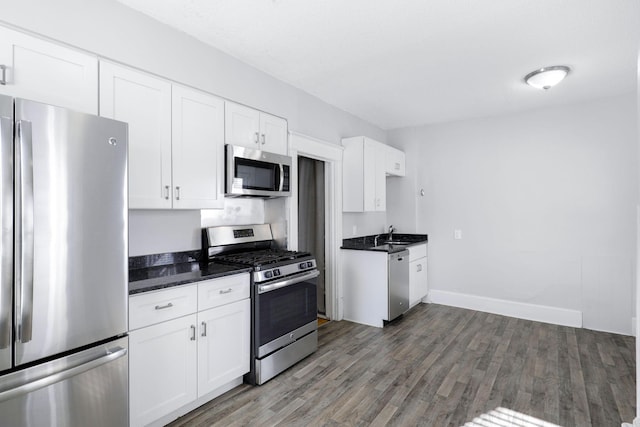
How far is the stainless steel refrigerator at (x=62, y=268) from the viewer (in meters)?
1.32

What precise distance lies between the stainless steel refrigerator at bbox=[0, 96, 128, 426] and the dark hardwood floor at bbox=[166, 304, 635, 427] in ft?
2.98

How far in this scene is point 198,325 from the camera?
2.23 m

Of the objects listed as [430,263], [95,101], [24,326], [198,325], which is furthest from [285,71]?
[430,263]

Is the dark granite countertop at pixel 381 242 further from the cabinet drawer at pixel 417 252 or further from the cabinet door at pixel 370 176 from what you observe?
the cabinet door at pixel 370 176

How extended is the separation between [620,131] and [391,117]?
253 cm

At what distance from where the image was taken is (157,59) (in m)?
2.36

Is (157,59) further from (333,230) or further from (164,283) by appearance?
(333,230)

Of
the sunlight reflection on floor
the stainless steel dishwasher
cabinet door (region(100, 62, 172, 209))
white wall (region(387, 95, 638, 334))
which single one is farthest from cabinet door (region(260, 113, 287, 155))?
the sunlight reflection on floor

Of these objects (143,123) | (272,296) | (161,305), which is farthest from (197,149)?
(272,296)

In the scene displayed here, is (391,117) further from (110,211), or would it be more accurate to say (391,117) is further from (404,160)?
(110,211)

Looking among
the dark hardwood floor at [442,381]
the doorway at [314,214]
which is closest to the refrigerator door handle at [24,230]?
the dark hardwood floor at [442,381]

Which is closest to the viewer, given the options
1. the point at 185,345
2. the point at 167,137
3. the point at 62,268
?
the point at 62,268

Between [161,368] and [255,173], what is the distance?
5.25 ft

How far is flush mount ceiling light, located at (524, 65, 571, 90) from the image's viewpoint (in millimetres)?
3039
